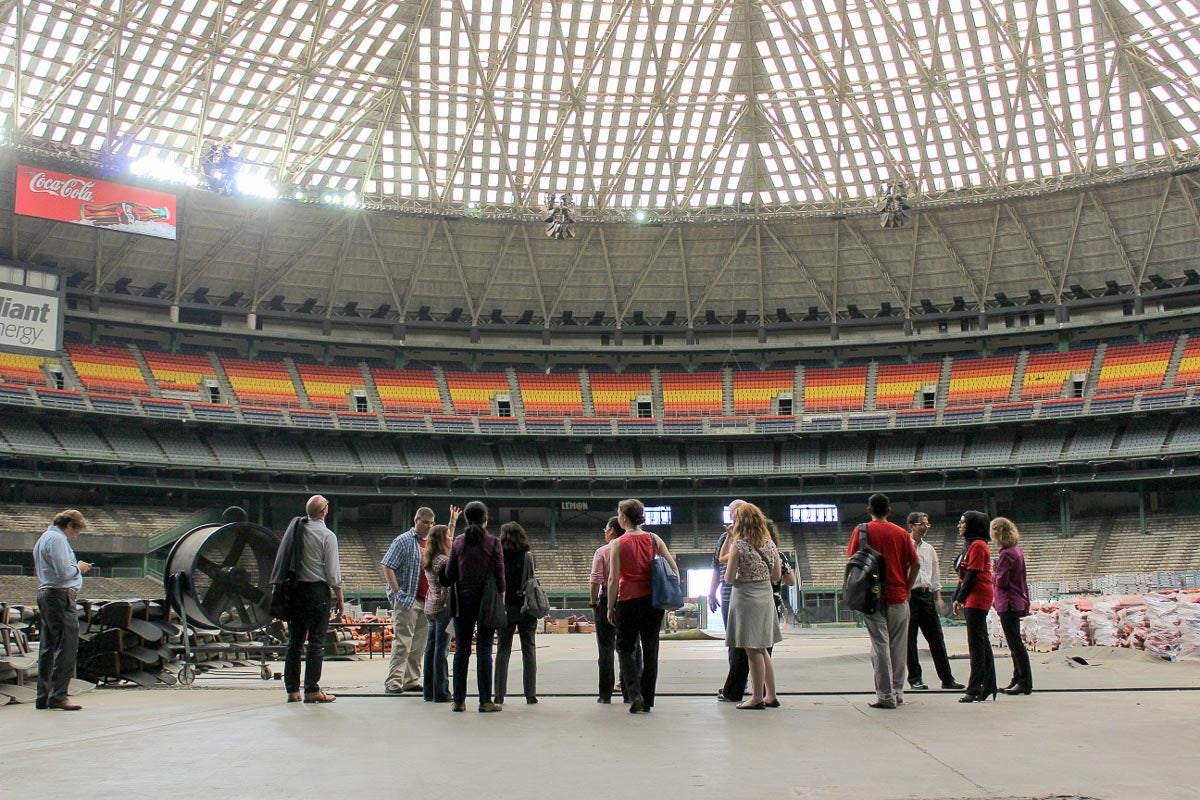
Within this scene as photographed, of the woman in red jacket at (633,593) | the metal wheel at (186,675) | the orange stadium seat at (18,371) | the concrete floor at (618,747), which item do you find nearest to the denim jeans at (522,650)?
the concrete floor at (618,747)

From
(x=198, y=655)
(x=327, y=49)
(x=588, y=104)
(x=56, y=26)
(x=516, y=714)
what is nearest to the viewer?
(x=516, y=714)

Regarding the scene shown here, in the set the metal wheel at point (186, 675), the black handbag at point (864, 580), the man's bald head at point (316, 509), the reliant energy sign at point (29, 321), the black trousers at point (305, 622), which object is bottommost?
the metal wheel at point (186, 675)

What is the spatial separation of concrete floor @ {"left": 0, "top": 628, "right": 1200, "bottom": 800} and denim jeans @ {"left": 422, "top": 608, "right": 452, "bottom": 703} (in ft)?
1.46

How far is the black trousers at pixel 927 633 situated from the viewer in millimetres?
12141

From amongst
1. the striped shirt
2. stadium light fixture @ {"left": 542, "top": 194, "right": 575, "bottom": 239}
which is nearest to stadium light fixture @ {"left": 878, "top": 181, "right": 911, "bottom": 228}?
stadium light fixture @ {"left": 542, "top": 194, "right": 575, "bottom": 239}

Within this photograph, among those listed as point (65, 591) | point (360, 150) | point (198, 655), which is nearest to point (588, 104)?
point (360, 150)

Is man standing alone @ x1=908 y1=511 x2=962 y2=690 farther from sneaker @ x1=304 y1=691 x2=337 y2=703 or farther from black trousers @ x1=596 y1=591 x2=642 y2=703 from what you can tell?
sneaker @ x1=304 y1=691 x2=337 y2=703

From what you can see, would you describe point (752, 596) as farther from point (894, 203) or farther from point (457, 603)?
point (894, 203)

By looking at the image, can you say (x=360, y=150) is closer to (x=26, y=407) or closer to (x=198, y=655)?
(x=26, y=407)

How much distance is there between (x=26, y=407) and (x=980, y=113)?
45.2m

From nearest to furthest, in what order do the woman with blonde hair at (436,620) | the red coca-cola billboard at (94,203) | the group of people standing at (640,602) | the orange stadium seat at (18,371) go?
1. the group of people standing at (640,602)
2. the woman with blonde hair at (436,620)
3. the red coca-cola billboard at (94,203)
4. the orange stadium seat at (18,371)

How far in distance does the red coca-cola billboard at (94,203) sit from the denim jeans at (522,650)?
130 feet

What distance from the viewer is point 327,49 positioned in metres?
42.4

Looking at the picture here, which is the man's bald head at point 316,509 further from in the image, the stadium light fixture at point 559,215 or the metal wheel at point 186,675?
the stadium light fixture at point 559,215
